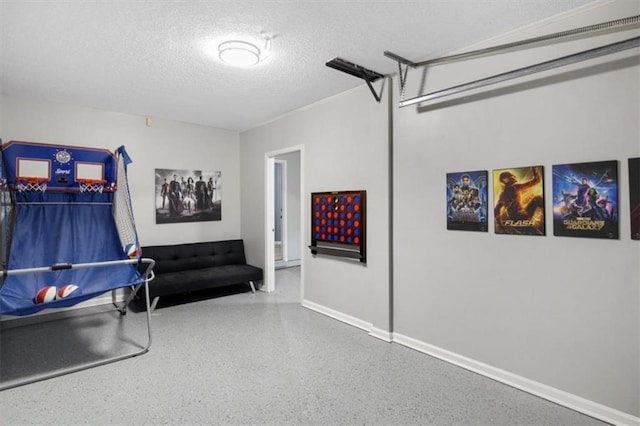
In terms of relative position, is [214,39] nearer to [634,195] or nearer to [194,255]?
[634,195]

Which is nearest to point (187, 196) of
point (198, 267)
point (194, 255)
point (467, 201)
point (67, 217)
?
point (194, 255)

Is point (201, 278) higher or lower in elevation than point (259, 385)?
higher

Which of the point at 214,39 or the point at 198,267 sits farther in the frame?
the point at 198,267

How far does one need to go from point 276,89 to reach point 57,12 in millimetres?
1871

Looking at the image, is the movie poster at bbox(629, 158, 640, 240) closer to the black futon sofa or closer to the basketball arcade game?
the basketball arcade game

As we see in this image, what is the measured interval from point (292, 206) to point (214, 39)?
483 cm

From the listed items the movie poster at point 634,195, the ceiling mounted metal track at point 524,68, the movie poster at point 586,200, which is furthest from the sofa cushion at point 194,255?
the movie poster at point 634,195

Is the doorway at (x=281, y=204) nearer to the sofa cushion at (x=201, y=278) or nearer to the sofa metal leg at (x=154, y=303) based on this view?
the sofa cushion at (x=201, y=278)

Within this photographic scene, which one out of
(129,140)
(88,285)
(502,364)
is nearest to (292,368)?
(502,364)

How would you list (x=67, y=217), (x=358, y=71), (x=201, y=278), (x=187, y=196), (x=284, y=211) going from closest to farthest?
(x=358, y=71) → (x=67, y=217) → (x=201, y=278) → (x=187, y=196) → (x=284, y=211)

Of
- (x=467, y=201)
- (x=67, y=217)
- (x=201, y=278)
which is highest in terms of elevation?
(x=467, y=201)

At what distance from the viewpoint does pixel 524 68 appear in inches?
89.5

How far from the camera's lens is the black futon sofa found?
424 cm

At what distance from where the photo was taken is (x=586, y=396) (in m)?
2.12
